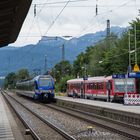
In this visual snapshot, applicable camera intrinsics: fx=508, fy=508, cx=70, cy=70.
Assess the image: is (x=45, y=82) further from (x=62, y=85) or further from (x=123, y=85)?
(x=62, y=85)

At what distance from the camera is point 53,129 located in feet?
79.9

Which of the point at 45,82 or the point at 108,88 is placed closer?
the point at 108,88

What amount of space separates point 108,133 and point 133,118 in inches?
249

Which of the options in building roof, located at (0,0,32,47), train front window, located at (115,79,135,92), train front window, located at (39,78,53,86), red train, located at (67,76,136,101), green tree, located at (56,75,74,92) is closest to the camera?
building roof, located at (0,0,32,47)

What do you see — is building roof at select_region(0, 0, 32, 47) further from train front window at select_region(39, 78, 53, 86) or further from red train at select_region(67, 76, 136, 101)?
train front window at select_region(39, 78, 53, 86)

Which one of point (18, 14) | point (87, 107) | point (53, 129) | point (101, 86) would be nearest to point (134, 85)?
point (101, 86)

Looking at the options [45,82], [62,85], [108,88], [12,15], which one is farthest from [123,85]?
[62,85]

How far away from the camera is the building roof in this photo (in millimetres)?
13877

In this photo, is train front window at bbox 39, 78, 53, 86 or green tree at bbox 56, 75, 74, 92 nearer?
train front window at bbox 39, 78, 53, 86

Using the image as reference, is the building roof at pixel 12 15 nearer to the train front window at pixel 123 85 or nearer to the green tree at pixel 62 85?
the train front window at pixel 123 85

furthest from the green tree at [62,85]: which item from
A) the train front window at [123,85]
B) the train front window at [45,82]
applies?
the train front window at [123,85]

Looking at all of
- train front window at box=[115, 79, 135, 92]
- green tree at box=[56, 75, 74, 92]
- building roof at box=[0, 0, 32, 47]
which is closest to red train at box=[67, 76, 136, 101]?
train front window at box=[115, 79, 135, 92]

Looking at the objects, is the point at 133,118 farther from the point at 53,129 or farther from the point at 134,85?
the point at 134,85

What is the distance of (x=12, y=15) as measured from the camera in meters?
16.4
